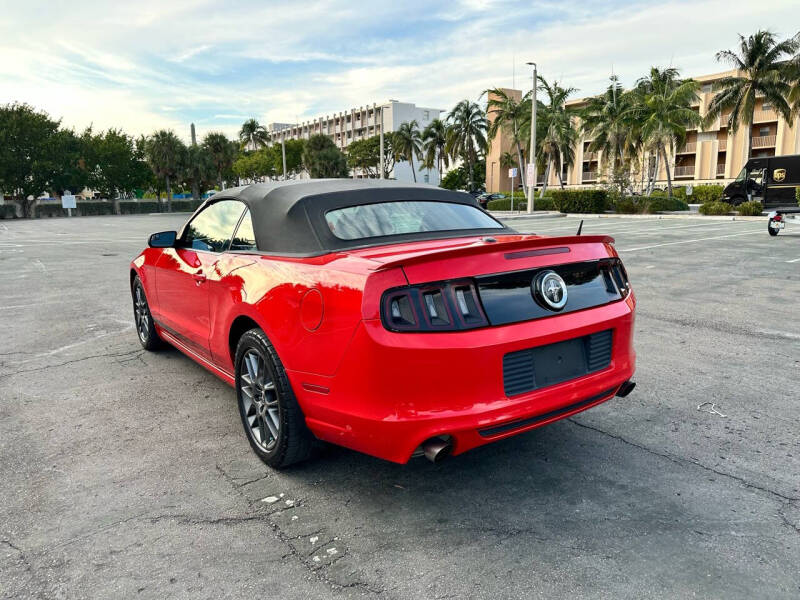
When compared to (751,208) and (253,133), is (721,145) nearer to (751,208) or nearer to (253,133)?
(751,208)

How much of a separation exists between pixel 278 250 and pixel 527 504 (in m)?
1.88

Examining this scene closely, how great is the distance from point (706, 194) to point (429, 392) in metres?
48.9

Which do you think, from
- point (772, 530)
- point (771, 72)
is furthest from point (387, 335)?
point (771, 72)

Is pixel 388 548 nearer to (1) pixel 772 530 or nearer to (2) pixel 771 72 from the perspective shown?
(1) pixel 772 530

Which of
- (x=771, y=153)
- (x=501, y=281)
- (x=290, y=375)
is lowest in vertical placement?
(x=290, y=375)

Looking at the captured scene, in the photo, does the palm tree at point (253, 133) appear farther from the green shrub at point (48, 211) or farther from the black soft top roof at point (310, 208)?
the black soft top roof at point (310, 208)

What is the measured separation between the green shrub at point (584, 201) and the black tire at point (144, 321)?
34519 millimetres

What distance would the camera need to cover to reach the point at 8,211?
5538 centimetres

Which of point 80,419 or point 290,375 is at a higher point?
point 290,375

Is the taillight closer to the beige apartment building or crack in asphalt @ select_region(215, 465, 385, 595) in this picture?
crack in asphalt @ select_region(215, 465, 385, 595)

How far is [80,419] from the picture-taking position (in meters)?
4.00

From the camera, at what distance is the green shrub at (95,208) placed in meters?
62.6

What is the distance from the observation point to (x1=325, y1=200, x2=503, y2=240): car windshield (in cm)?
342

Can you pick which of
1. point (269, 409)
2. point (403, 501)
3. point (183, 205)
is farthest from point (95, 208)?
point (403, 501)
